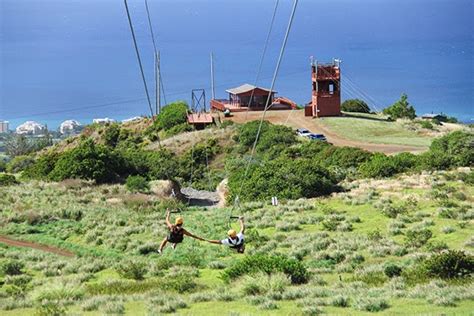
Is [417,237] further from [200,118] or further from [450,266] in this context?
[200,118]

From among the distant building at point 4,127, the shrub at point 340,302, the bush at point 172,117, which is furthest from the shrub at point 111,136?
the distant building at point 4,127

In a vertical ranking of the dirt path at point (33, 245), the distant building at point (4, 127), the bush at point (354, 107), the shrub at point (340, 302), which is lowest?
the shrub at point (340, 302)

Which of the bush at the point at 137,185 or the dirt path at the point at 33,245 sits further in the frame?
the bush at the point at 137,185

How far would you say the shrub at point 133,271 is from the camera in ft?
65.1

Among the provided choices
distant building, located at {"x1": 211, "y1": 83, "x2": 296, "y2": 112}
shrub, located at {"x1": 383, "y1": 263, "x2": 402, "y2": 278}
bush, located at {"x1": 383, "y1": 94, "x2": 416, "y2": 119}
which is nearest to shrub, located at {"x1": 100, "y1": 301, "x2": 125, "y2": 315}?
shrub, located at {"x1": 383, "y1": 263, "x2": 402, "y2": 278}

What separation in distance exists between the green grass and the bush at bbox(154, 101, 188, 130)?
12256mm

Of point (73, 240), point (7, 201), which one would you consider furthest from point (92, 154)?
point (73, 240)

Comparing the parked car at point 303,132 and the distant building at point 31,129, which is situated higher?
the distant building at point 31,129

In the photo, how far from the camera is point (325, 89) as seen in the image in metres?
56.2

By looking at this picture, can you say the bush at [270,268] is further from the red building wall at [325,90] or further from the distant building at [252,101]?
the distant building at [252,101]

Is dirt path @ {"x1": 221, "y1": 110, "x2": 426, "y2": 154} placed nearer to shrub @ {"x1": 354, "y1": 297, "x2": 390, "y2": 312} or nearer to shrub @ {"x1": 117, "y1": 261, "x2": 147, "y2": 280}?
shrub @ {"x1": 117, "y1": 261, "x2": 147, "y2": 280}

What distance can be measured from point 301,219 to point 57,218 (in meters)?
10.3

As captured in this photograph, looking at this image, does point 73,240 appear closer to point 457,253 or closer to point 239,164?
point 457,253

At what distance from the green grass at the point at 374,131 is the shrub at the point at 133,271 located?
99.2 ft
